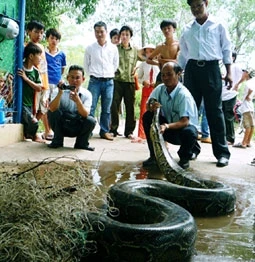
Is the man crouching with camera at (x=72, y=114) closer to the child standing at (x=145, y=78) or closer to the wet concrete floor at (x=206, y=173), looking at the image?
the wet concrete floor at (x=206, y=173)

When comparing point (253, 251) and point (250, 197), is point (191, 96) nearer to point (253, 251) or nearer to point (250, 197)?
point (250, 197)

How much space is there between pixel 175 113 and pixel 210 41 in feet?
3.39

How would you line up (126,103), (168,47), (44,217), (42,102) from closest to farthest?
(44,217) → (42,102) → (168,47) → (126,103)

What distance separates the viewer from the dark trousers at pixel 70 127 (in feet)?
19.5

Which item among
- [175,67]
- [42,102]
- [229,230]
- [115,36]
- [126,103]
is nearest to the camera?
[229,230]

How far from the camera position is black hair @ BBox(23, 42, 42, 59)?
262 inches

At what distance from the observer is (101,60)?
7629 mm

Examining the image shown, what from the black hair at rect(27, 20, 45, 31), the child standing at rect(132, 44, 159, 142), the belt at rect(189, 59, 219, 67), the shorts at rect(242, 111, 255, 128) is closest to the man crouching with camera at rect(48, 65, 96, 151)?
the black hair at rect(27, 20, 45, 31)

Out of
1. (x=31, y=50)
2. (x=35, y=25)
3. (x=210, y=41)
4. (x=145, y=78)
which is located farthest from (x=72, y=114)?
(x=145, y=78)

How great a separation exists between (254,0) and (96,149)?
15.1 metres

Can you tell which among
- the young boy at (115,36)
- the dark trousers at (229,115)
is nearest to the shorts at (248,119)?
the dark trousers at (229,115)

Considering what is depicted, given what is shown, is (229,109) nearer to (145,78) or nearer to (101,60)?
(145,78)

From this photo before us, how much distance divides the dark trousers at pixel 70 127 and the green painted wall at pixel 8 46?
1098mm

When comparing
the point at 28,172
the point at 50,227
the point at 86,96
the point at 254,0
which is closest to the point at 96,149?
the point at 86,96
